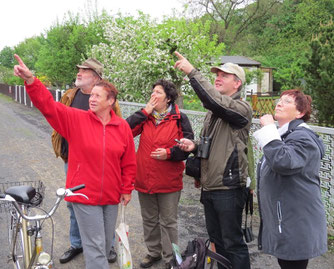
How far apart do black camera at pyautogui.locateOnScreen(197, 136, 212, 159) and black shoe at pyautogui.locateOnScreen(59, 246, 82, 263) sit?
1921mm

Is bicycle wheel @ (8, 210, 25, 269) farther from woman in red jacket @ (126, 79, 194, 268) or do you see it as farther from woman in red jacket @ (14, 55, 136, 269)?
woman in red jacket @ (126, 79, 194, 268)

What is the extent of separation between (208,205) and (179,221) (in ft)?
6.58

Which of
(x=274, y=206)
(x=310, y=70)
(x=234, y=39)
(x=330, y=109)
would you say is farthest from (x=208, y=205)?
(x=234, y=39)

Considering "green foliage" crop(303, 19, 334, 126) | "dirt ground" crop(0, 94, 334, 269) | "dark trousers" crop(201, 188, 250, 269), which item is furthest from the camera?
"green foliage" crop(303, 19, 334, 126)

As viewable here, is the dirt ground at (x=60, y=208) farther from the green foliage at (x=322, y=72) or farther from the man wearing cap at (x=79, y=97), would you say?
the green foliage at (x=322, y=72)

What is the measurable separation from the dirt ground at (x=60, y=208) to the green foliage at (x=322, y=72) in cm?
332

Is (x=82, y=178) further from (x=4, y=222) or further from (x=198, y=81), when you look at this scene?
(x=4, y=222)

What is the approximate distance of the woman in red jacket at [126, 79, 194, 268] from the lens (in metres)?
3.43

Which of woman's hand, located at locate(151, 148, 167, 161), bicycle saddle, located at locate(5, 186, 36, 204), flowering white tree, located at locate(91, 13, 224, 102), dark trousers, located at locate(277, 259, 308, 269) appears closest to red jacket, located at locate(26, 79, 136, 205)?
bicycle saddle, located at locate(5, 186, 36, 204)

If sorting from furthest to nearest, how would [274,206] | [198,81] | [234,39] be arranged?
[234,39] < [198,81] < [274,206]

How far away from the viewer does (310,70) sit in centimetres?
783

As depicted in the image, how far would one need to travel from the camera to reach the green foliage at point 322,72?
287 inches

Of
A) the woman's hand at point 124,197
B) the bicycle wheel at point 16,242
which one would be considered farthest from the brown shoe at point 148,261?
the bicycle wheel at point 16,242

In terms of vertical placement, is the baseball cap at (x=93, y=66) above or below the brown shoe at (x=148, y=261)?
above
